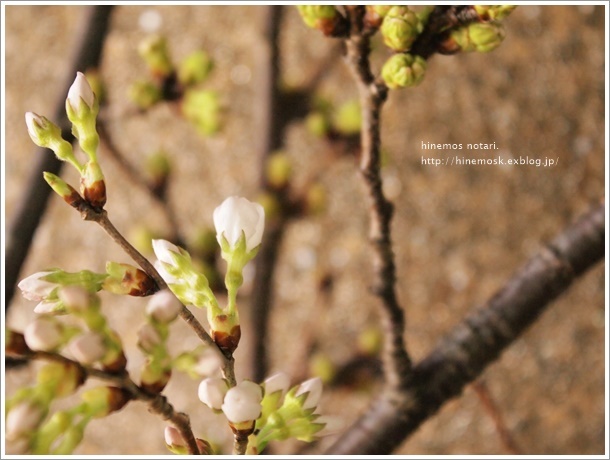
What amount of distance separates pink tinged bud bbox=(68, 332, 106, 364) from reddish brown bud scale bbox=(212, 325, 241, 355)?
4 cm

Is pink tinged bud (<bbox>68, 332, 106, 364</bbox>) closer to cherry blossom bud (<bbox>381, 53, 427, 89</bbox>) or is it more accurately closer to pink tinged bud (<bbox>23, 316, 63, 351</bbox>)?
pink tinged bud (<bbox>23, 316, 63, 351</bbox>)

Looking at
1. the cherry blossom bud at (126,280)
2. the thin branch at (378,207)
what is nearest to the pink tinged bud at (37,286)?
the cherry blossom bud at (126,280)

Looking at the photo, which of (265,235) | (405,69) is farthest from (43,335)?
(265,235)

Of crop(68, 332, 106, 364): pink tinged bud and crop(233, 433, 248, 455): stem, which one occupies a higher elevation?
crop(68, 332, 106, 364): pink tinged bud

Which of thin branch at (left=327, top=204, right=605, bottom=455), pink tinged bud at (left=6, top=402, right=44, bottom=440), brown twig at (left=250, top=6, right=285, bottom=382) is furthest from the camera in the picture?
brown twig at (left=250, top=6, right=285, bottom=382)

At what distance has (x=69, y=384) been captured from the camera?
0.57 ft

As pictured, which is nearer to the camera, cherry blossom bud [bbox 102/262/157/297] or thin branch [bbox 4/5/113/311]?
cherry blossom bud [bbox 102/262/157/297]

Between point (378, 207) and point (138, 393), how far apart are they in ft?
0.46

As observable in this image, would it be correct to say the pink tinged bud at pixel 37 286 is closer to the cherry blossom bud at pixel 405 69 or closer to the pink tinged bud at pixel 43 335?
the pink tinged bud at pixel 43 335

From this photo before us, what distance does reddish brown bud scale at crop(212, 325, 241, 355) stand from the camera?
0.67 ft

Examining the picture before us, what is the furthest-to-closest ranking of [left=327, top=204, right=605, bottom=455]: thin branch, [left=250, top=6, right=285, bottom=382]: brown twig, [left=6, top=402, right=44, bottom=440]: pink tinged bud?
[left=250, top=6, right=285, bottom=382]: brown twig
[left=327, top=204, right=605, bottom=455]: thin branch
[left=6, top=402, right=44, bottom=440]: pink tinged bud

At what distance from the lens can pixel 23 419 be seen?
0.17 m

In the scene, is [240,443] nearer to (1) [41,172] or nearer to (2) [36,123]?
(2) [36,123]

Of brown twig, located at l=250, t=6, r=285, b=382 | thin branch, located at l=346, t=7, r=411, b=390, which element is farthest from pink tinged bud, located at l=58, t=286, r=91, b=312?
brown twig, located at l=250, t=6, r=285, b=382
